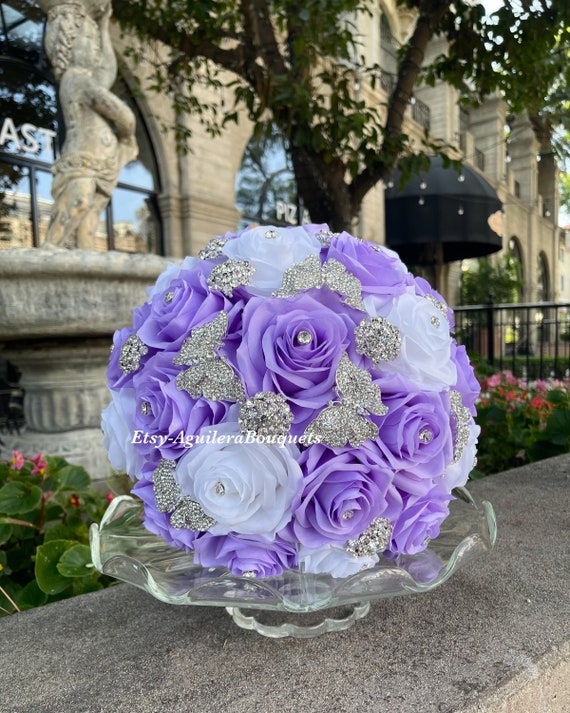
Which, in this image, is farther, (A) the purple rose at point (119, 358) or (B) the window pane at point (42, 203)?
(B) the window pane at point (42, 203)

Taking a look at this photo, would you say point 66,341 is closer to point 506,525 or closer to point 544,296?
point 506,525

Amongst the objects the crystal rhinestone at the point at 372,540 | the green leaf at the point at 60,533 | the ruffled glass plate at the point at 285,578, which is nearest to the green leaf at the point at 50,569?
the green leaf at the point at 60,533

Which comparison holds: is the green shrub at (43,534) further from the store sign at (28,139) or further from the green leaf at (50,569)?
the store sign at (28,139)

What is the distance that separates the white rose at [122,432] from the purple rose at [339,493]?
300 millimetres

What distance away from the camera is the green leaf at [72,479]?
1.65m

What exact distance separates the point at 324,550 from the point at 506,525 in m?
0.86

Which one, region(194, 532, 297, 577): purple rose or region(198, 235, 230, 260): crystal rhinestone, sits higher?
region(198, 235, 230, 260): crystal rhinestone

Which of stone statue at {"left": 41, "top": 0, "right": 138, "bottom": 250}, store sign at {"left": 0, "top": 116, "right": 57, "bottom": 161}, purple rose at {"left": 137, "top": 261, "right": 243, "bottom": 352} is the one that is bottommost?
purple rose at {"left": 137, "top": 261, "right": 243, "bottom": 352}

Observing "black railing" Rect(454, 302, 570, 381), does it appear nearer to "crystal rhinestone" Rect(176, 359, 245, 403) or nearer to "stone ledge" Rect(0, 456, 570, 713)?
"stone ledge" Rect(0, 456, 570, 713)

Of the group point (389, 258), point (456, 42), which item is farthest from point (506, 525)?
point (456, 42)

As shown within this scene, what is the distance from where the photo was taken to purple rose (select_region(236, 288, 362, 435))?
707mm

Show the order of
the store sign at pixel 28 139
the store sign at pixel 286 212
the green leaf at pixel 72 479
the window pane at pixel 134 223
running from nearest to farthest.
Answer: the green leaf at pixel 72 479 → the store sign at pixel 28 139 → the window pane at pixel 134 223 → the store sign at pixel 286 212

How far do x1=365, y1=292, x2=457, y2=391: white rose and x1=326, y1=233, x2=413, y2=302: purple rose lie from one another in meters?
0.02

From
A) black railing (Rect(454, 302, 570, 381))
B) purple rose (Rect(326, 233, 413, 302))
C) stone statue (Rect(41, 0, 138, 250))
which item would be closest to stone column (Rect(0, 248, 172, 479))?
stone statue (Rect(41, 0, 138, 250))
